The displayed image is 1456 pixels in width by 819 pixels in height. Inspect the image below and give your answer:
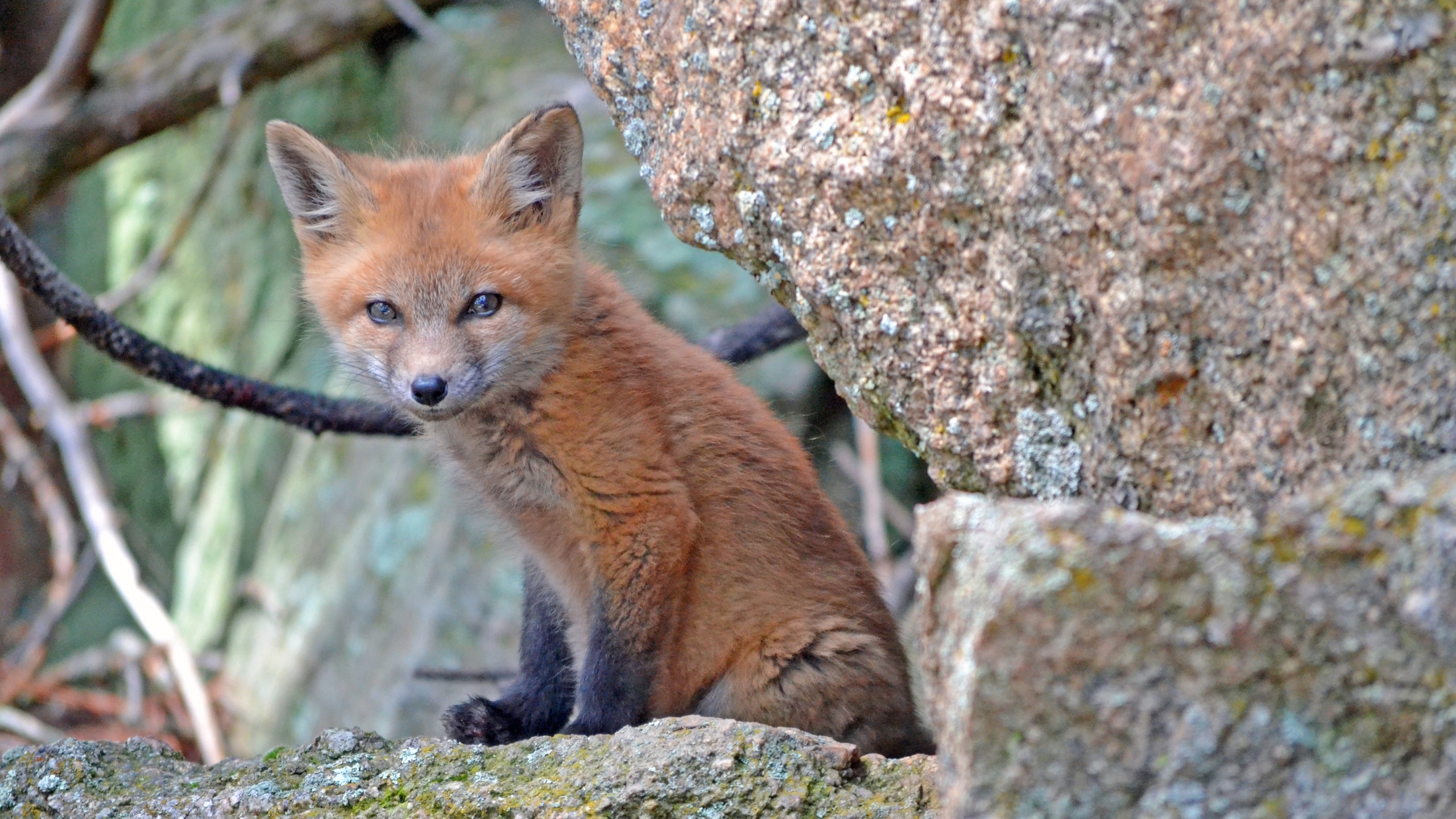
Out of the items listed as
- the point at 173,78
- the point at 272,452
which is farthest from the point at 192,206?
the point at 272,452

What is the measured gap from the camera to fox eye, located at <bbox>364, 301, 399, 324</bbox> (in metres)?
3.83

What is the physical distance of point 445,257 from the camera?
150 inches

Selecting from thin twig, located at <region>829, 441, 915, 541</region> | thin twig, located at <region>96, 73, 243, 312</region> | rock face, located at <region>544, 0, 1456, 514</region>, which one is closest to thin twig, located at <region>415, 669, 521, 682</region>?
thin twig, located at <region>829, 441, 915, 541</region>

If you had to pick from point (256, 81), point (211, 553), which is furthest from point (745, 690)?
point (211, 553)

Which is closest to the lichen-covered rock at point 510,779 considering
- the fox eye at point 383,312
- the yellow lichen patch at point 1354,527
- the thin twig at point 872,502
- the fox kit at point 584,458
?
the fox kit at point 584,458

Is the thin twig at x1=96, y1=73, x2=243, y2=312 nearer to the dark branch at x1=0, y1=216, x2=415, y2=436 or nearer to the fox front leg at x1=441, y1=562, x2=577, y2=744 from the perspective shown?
the dark branch at x1=0, y1=216, x2=415, y2=436

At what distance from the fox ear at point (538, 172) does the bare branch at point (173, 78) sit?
376 cm

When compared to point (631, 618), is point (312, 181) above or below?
above

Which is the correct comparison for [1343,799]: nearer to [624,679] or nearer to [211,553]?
[624,679]

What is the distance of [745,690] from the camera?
359 cm

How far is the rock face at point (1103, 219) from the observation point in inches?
73.4

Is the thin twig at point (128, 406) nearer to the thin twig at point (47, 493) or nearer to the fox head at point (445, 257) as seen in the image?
the thin twig at point (47, 493)

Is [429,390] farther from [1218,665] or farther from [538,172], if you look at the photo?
[1218,665]

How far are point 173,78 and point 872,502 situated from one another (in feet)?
14.7
